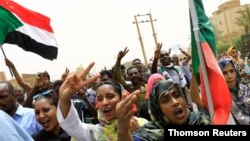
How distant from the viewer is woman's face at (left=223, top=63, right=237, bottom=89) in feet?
12.6

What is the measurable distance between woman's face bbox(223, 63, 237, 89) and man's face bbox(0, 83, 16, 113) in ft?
7.90

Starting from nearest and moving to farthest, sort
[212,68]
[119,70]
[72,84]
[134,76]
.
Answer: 1. [72,84]
2. [212,68]
3. [134,76]
4. [119,70]

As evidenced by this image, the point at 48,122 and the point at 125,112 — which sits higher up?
the point at 125,112

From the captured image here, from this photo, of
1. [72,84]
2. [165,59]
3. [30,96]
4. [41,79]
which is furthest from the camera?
[165,59]

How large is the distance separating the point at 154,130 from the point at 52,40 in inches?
152

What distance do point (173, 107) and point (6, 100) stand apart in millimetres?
2135

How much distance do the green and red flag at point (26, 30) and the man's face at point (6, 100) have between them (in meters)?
1.43

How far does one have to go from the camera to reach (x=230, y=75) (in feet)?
12.7

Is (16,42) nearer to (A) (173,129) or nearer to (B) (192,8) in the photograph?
(B) (192,8)

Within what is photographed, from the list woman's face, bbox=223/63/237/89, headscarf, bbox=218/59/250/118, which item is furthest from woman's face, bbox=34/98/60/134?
woman's face, bbox=223/63/237/89

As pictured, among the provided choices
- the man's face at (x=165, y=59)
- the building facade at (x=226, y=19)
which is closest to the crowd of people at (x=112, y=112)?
the man's face at (x=165, y=59)

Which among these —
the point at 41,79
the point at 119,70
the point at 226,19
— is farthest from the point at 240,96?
the point at 226,19

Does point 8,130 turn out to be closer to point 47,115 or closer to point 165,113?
point 165,113

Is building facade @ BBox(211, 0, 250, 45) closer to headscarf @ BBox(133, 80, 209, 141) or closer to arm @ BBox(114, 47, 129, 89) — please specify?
arm @ BBox(114, 47, 129, 89)
